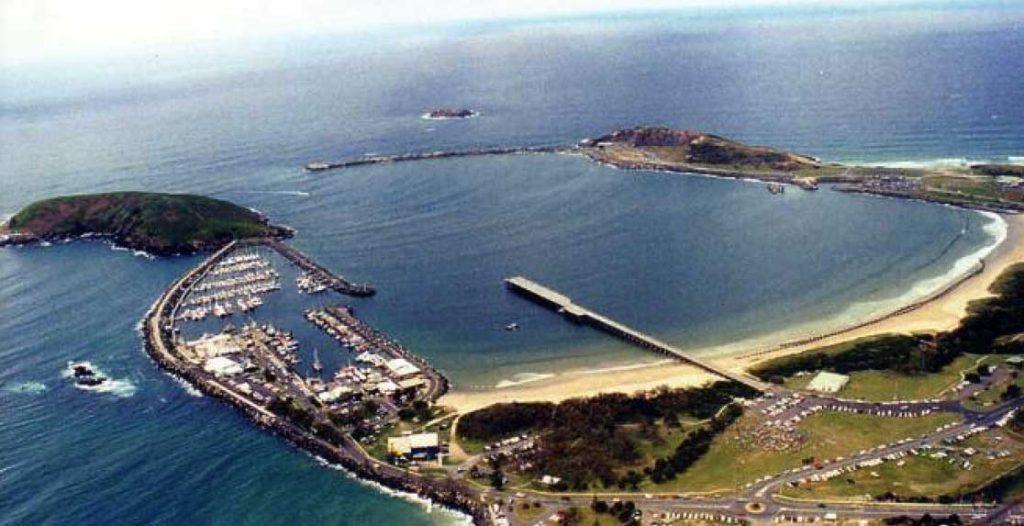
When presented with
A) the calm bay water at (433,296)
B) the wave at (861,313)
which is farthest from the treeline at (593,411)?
the wave at (861,313)

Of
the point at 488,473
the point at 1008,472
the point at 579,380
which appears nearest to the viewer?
the point at 1008,472

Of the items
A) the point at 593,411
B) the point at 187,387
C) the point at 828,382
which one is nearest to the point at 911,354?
the point at 828,382

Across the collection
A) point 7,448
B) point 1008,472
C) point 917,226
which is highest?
point 917,226

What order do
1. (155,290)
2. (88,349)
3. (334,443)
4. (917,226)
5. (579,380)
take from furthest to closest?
(917,226) < (155,290) < (88,349) < (579,380) < (334,443)

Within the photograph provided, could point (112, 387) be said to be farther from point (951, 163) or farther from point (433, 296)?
point (951, 163)

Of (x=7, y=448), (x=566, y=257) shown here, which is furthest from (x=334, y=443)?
(x=566, y=257)

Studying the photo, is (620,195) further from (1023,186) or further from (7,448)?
(7,448)

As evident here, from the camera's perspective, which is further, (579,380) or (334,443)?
(579,380)
